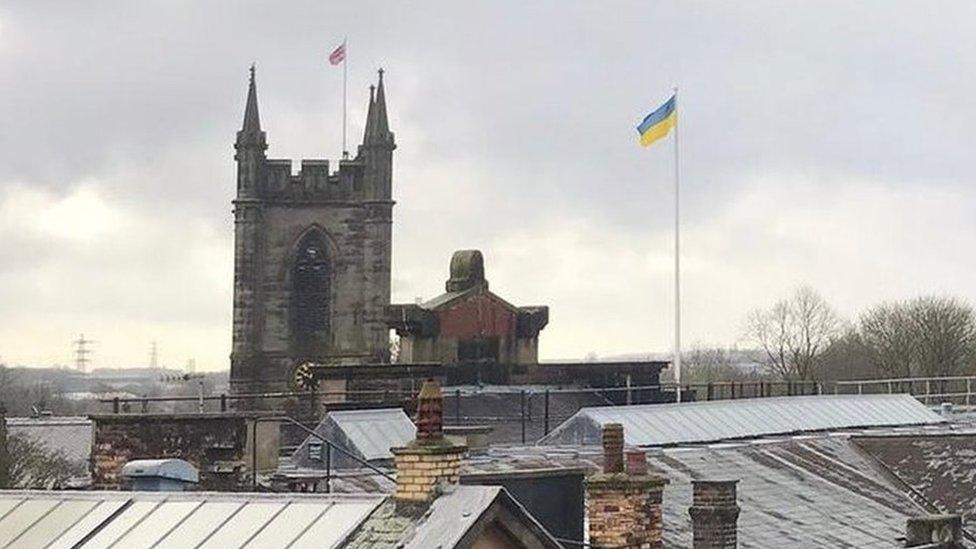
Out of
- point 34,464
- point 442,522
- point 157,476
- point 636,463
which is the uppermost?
point 636,463

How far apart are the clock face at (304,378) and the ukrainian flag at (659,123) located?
13191 millimetres

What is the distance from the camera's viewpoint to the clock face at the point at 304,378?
45641 millimetres

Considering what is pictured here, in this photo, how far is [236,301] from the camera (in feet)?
238

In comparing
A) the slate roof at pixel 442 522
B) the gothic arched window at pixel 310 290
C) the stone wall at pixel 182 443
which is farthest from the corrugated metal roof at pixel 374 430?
the gothic arched window at pixel 310 290

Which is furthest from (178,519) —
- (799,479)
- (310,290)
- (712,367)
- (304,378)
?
(712,367)

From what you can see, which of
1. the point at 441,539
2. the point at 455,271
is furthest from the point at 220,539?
the point at 455,271

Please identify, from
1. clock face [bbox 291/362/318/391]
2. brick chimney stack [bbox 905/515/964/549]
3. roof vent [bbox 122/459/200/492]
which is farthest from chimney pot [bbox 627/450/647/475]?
clock face [bbox 291/362/318/391]

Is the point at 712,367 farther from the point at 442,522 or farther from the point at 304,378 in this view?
the point at 442,522

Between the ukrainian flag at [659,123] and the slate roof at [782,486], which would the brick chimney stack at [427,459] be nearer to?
the slate roof at [782,486]

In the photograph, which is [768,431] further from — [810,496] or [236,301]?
[236,301]

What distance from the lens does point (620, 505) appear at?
65.2ft

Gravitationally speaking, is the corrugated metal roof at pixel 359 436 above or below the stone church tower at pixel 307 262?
below

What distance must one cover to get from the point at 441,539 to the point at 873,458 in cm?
2542

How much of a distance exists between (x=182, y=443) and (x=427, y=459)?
11.8m
